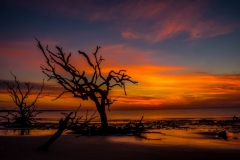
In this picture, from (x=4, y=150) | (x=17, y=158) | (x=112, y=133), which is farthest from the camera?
(x=112, y=133)

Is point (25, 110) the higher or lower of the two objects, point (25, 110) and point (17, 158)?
the higher

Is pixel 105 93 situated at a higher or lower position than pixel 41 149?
higher

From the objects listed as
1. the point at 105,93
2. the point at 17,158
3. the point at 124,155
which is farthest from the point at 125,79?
the point at 17,158

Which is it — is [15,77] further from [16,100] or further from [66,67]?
[66,67]

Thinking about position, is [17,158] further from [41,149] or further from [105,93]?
[105,93]

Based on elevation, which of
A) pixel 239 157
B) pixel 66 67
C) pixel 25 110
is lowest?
pixel 239 157

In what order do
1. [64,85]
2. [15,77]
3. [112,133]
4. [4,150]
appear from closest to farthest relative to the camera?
[4,150] → [112,133] → [64,85] → [15,77]

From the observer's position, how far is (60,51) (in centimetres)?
1833

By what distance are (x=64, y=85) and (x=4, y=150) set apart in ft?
35.6

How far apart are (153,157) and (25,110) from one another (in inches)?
929

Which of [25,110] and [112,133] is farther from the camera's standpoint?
[25,110]

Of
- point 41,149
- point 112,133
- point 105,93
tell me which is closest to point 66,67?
point 105,93

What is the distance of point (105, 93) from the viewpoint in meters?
19.3

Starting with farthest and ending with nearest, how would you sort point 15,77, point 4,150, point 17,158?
point 15,77 → point 4,150 → point 17,158
